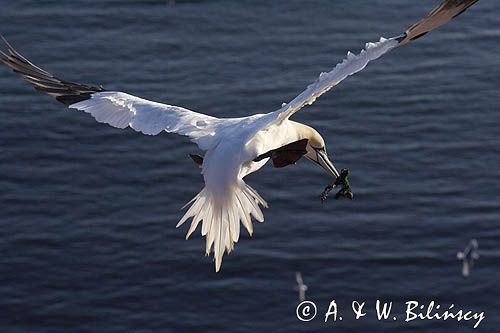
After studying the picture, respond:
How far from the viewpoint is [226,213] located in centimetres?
984

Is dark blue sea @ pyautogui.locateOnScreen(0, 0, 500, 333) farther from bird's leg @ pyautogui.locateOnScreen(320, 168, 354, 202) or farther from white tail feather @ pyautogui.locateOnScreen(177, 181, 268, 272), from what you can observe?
white tail feather @ pyautogui.locateOnScreen(177, 181, 268, 272)

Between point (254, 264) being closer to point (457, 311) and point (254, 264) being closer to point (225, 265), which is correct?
point (225, 265)

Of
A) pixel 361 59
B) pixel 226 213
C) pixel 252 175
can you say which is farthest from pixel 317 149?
pixel 252 175

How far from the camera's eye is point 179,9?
19.3 meters

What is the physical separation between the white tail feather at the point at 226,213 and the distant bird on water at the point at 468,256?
498cm

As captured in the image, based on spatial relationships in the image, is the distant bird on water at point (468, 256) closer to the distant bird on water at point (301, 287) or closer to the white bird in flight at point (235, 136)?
the distant bird on water at point (301, 287)

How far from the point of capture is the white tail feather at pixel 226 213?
9.64m

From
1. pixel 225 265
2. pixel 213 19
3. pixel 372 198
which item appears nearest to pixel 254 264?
pixel 225 265

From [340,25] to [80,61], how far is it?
12.4ft

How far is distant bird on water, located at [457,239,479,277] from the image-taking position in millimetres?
14320

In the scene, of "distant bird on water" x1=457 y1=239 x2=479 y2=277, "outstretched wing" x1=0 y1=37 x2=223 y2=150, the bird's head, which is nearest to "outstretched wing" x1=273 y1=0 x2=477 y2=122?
"outstretched wing" x1=0 y1=37 x2=223 y2=150

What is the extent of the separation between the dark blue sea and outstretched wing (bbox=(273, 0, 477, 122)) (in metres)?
4.97

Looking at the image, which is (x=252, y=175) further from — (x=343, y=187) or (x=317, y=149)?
(x=343, y=187)

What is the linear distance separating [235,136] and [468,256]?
19.0ft
